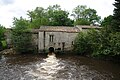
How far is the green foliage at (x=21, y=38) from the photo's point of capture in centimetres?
4523

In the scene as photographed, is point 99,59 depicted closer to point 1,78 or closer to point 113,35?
point 113,35

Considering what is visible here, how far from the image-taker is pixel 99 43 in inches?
1544

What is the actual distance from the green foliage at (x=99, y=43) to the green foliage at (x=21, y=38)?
36.5 ft

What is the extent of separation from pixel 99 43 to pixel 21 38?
57.0 ft

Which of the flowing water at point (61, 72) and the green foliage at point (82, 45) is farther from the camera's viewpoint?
the green foliage at point (82, 45)

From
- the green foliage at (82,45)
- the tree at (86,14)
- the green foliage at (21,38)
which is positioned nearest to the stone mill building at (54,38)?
the green foliage at (21,38)

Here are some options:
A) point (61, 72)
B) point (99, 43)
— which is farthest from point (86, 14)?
point (61, 72)

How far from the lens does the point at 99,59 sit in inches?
1551

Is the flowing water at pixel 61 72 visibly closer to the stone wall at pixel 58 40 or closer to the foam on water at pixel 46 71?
the foam on water at pixel 46 71

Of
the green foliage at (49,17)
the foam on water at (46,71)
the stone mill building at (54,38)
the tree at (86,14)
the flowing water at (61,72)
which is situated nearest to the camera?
the flowing water at (61,72)

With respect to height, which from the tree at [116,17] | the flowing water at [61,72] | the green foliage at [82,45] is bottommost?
the flowing water at [61,72]

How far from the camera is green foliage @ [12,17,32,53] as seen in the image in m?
45.2

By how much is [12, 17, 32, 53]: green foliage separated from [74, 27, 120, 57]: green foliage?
36.5 ft

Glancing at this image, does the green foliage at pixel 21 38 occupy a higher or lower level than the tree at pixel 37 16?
lower
